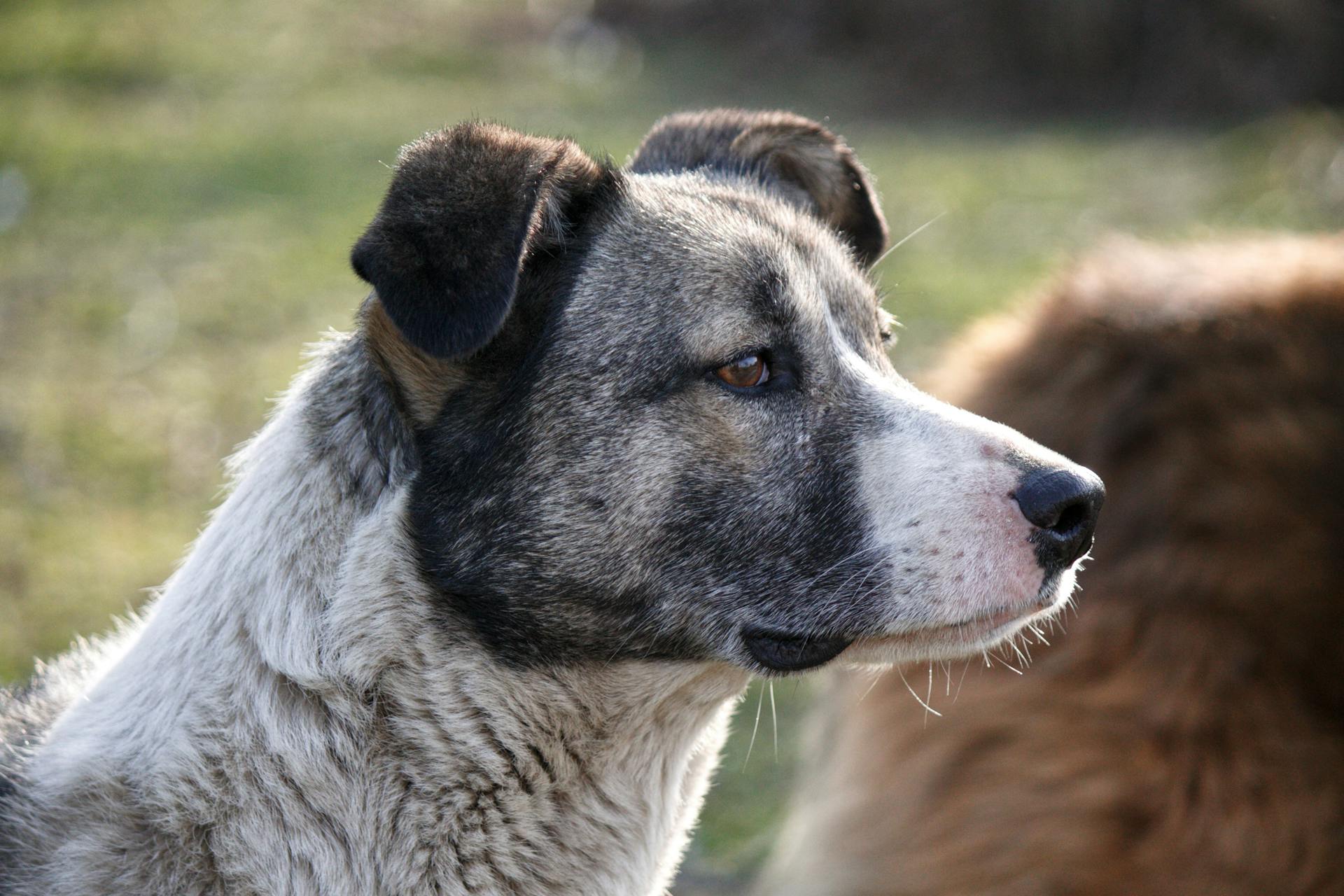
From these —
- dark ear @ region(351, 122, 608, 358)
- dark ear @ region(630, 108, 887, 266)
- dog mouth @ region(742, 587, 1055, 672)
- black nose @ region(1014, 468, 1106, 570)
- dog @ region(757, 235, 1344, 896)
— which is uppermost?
dark ear @ region(351, 122, 608, 358)

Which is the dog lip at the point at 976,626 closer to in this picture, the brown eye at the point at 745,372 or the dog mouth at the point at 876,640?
the dog mouth at the point at 876,640

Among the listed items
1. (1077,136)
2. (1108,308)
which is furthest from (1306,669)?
(1077,136)

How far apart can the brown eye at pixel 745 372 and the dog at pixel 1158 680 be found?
141 centimetres

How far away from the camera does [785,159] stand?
3.54m

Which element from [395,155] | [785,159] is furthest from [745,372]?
[395,155]

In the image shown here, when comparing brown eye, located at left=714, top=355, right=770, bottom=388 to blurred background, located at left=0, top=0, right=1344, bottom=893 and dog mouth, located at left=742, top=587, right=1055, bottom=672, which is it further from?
blurred background, located at left=0, top=0, right=1344, bottom=893

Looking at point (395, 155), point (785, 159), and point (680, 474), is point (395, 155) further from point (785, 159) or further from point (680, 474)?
point (680, 474)

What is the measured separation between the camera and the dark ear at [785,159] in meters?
3.46

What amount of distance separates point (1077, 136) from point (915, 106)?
1.90 meters

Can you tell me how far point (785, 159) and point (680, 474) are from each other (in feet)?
4.02

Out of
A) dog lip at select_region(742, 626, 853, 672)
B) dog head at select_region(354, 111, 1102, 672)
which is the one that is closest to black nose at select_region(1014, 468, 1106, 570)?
dog head at select_region(354, 111, 1102, 672)

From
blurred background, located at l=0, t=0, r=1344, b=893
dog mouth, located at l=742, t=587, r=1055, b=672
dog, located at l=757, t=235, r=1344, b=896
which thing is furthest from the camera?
blurred background, located at l=0, t=0, r=1344, b=893

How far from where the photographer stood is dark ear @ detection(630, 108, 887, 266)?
3455mm

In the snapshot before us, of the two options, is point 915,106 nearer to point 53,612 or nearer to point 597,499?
point 53,612
